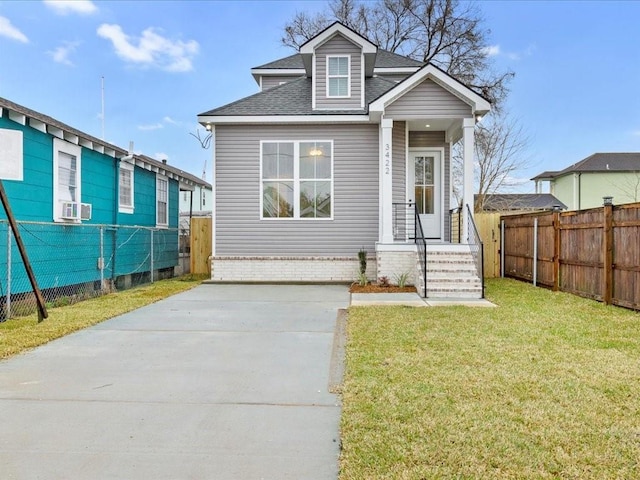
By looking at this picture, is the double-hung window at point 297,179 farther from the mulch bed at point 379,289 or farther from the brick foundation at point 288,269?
the mulch bed at point 379,289

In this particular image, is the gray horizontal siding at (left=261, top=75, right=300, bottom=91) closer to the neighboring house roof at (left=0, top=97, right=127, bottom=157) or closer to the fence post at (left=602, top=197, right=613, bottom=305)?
the neighboring house roof at (left=0, top=97, right=127, bottom=157)

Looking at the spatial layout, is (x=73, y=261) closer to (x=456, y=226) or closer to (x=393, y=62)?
(x=456, y=226)

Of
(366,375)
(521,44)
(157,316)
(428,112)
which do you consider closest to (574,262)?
(428,112)

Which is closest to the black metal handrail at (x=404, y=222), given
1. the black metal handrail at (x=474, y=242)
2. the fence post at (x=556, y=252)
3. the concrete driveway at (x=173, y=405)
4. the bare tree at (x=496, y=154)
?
the black metal handrail at (x=474, y=242)

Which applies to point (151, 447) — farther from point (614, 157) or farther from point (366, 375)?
point (614, 157)

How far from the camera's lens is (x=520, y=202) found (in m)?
31.5

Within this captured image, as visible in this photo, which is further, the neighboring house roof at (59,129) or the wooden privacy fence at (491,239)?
the wooden privacy fence at (491,239)

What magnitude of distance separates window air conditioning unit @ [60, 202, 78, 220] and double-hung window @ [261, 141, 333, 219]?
14.3 ft

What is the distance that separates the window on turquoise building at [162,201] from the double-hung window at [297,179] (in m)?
5.01

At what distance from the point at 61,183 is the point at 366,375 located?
8548mm

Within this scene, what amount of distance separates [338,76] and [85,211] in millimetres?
7123

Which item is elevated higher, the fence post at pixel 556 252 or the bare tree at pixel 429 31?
the bare tree at pixel 429 31

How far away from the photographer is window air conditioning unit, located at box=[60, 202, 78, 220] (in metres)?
9.36

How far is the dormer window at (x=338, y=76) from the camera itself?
11844mm
